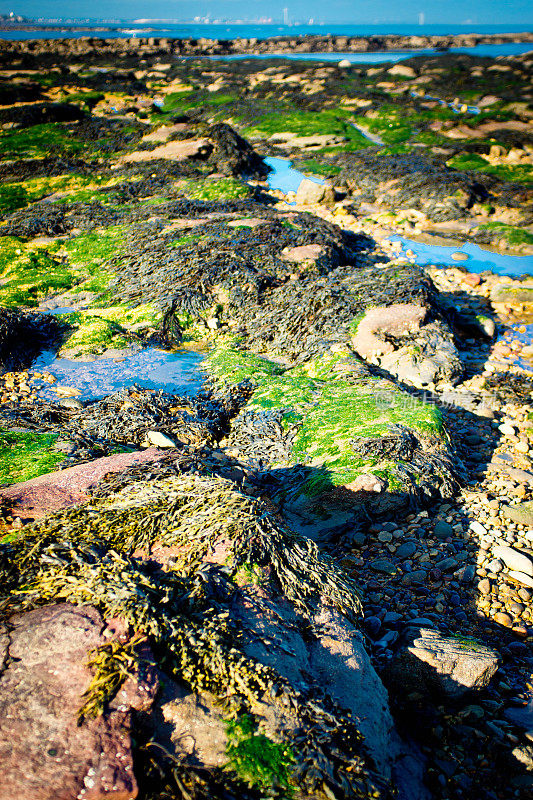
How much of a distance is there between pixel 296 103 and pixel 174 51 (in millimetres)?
38630

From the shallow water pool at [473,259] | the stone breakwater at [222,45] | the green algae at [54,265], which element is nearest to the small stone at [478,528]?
the shallow water pool at [473,259]

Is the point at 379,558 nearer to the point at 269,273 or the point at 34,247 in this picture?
the point at 269,273

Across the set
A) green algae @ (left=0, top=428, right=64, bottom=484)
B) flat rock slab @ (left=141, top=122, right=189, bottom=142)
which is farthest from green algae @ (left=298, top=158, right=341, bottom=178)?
green algae @ (left=0, top=428, right=64, bottom=484)

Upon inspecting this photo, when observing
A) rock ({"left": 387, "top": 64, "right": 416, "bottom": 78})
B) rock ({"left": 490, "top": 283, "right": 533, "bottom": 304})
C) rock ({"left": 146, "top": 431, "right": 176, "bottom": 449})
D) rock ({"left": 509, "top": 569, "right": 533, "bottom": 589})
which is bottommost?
rock ({"left": 509, "top": 569, "right": 533, "bottom": 589})

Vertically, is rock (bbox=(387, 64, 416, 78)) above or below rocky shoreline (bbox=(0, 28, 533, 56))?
below

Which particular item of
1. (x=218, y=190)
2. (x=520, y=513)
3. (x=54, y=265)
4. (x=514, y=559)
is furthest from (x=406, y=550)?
(x=218, y=190)

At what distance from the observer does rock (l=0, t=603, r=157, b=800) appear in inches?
71.0

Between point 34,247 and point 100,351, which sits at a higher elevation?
point 34,247

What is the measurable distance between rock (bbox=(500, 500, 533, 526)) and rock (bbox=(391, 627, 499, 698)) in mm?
1678

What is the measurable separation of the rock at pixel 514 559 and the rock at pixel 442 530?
0.37 meters

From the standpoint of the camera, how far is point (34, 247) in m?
9.84

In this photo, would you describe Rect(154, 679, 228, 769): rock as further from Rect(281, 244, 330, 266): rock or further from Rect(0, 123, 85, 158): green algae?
Rect(0, 123, 85, 158): green algae

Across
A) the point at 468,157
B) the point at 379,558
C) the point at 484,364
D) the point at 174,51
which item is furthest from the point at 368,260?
the point at 174,51

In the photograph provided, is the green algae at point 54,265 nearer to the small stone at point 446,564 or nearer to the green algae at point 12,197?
the green algae at point 12,197
